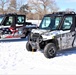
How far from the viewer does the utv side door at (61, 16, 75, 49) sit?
944 centimetres

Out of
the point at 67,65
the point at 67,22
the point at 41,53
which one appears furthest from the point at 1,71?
the point at 67,22

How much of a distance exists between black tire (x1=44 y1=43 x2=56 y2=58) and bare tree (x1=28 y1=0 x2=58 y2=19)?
38.4 meters

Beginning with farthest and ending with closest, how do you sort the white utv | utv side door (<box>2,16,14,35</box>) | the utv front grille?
utv side door (<box>2,16,14,35</box>)
the utv front grille
the white utv

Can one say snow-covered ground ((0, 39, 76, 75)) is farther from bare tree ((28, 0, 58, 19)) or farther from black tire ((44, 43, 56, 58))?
bare tree ((28, 0, 58, 19))

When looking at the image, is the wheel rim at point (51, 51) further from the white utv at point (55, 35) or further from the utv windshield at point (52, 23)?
the utv windshield at point (52, 23)

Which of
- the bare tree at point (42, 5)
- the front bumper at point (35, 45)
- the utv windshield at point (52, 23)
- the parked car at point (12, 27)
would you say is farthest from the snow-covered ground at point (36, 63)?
the bare tree at point (42, 5)

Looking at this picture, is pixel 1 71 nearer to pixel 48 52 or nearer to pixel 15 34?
pixel 48 52

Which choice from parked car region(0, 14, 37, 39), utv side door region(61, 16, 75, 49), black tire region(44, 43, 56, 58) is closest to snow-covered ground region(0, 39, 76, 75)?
black tire region(44, 43, 56, 58)

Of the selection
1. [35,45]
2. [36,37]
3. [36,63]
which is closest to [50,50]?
[35,45]

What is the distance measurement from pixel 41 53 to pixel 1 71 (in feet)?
10.3

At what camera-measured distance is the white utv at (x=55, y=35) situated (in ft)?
29.7

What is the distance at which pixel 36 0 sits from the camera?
174 feet

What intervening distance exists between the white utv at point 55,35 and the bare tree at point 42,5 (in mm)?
37507

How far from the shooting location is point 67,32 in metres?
9.49
